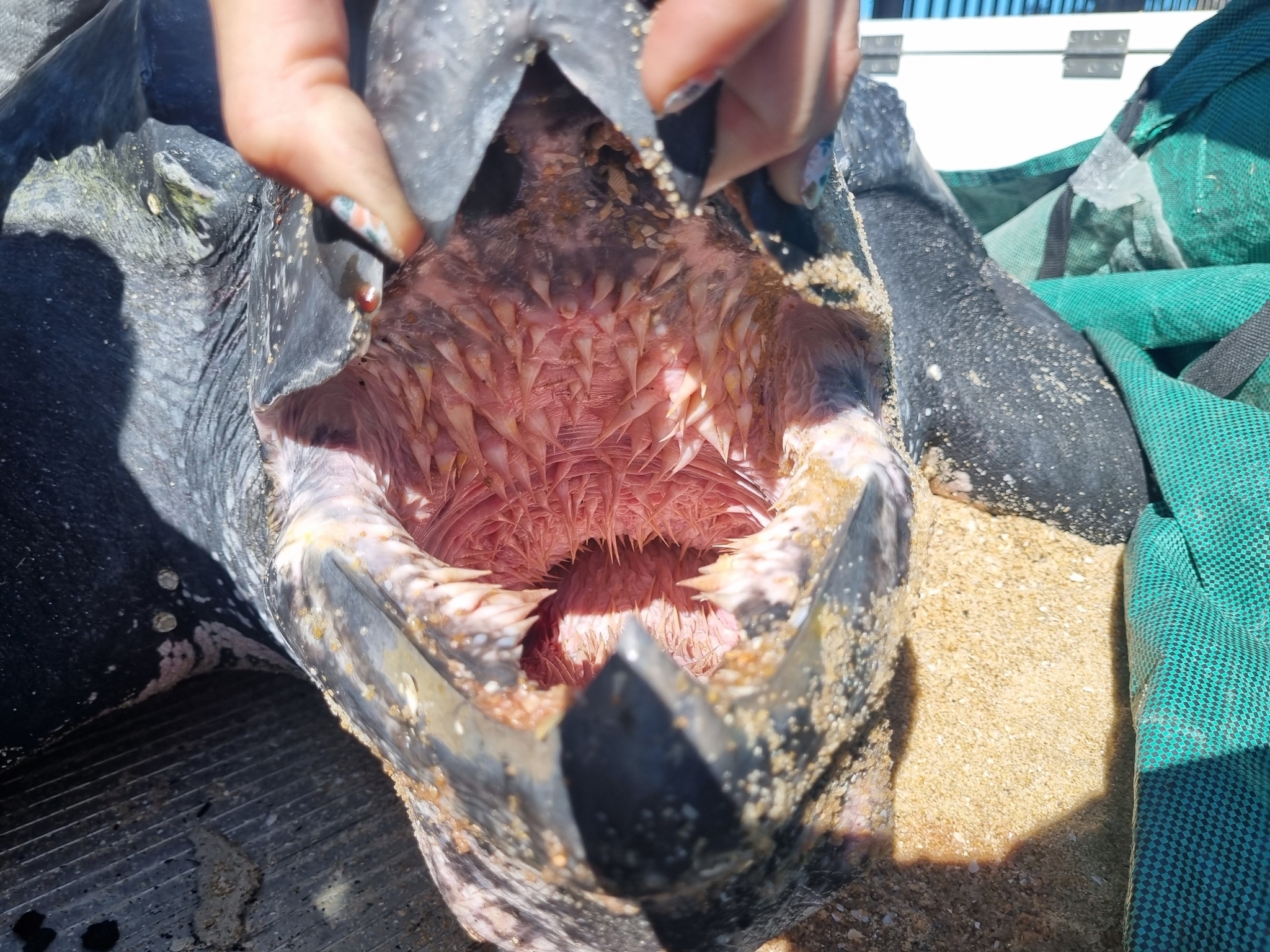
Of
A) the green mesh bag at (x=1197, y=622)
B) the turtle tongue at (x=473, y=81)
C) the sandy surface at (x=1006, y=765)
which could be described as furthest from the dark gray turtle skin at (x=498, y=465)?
the green mesh bag at (x=1197, y=622)

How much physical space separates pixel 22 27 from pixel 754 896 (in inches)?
121

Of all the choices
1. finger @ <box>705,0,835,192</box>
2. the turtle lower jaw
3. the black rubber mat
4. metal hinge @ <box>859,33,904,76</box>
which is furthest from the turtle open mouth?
metal hinge @ <box>859,33,904,76</box>

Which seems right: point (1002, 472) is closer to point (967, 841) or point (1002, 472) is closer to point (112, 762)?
point (967, 841)

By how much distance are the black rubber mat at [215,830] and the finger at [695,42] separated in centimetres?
135

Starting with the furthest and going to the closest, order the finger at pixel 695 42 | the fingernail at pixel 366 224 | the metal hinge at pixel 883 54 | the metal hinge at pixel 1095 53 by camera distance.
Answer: the metal hinge at pixel 883 54
the metal hinge at pixel 1095 53
the fingernail at pixel 366 224
the finger at pixel 695 42

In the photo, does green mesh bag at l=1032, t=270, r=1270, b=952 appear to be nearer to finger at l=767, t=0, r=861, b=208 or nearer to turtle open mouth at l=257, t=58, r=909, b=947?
turtle open mouth at l=257, t=58, r=909, b=947

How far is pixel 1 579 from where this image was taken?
161 cm

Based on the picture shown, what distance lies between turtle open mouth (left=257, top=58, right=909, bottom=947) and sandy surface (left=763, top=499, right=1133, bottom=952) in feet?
1.77

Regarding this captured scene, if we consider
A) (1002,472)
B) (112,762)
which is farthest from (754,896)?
(1002,472)

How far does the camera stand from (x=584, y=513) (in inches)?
60.4

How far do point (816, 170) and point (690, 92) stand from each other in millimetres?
202

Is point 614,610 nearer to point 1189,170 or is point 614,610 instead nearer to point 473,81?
point 473,81

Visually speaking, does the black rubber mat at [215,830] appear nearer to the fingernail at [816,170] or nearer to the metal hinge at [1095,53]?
the fingernail at [816,170]

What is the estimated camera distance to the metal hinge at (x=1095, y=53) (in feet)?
14.7
